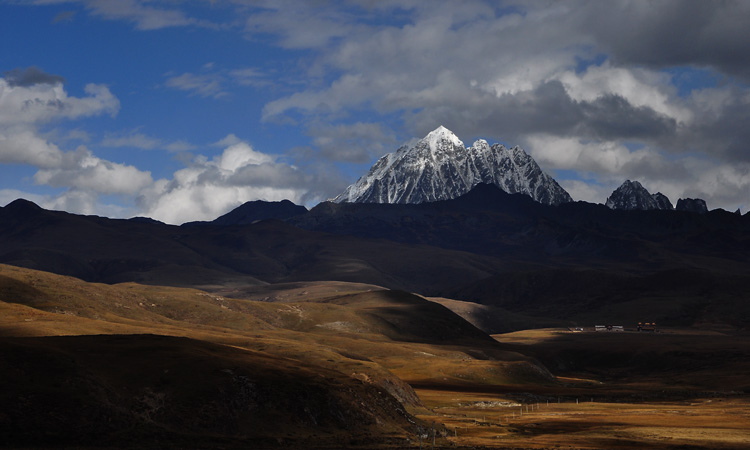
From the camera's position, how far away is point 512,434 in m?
102

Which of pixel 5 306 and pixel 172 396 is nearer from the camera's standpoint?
pixel 172 396

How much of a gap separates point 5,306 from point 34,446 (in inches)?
3756

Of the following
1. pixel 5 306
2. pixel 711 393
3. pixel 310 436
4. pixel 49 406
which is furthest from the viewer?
pixel 711 393

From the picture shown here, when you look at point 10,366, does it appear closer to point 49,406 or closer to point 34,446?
point 49,406

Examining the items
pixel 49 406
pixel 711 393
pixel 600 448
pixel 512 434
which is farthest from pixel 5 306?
pixel 711 393

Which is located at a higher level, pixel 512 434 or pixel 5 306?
pixel 5 306

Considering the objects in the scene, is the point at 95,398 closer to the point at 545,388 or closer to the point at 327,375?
the point at 327,375

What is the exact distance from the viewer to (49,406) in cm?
7844

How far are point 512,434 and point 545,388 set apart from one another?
101 meters

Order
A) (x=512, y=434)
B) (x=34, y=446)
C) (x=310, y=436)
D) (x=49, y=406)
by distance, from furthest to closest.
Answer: (x=512, y=434)
(x=310, y=436)
(x=49, y=406)
(x=34, y=446)

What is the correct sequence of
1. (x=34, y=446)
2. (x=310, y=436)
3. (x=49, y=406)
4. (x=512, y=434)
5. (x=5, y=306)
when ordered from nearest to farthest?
(x=34, y=446) < (x=49, y=406) < (x=310, y=436) < (x=512, y=434) < (x=5, y=306)

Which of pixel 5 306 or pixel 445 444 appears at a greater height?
pixel 5 306

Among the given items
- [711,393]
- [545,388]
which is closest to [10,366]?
[545,388]

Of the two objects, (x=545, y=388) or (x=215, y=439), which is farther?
(x=545, y=388)
